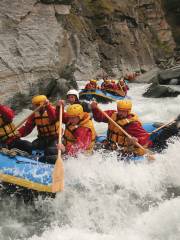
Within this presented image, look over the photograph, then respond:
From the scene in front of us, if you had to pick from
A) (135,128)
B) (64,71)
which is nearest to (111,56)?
(64,71)

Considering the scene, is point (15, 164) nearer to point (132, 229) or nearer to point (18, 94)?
point (132, 229)

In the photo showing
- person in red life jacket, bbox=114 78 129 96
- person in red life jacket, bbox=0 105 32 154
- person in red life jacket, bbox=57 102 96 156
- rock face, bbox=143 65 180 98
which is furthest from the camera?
rock face, bbox=143 65 180 98

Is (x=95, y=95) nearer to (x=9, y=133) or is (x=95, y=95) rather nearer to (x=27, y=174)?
(x=9, y=133)

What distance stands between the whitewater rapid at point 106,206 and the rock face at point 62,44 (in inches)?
239

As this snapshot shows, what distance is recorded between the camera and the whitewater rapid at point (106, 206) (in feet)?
15.5

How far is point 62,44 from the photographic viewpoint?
1410cm

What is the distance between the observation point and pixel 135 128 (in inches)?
257

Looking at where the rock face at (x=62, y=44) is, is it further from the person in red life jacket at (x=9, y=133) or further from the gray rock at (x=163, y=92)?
the person in red life jacket at (x=9, y=133)

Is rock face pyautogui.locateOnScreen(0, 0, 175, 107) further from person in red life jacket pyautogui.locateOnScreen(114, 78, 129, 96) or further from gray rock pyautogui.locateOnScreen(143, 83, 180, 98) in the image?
gray rock pyautogui.locateOnScreen(143, 83, 180, 98)

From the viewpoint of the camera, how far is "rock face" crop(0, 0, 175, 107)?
11.7 meters

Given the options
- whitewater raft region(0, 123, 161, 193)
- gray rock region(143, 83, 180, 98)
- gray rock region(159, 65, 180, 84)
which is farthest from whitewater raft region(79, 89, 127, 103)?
whitewater raft region(0, 123, 161, 193)


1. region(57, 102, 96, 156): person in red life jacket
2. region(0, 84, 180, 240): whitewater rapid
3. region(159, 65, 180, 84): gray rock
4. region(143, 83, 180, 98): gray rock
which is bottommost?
region(143, 83, 180, 98): gray rock

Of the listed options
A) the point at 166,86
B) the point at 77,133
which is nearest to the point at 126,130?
the point at 77,133

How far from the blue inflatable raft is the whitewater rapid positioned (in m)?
0.35
